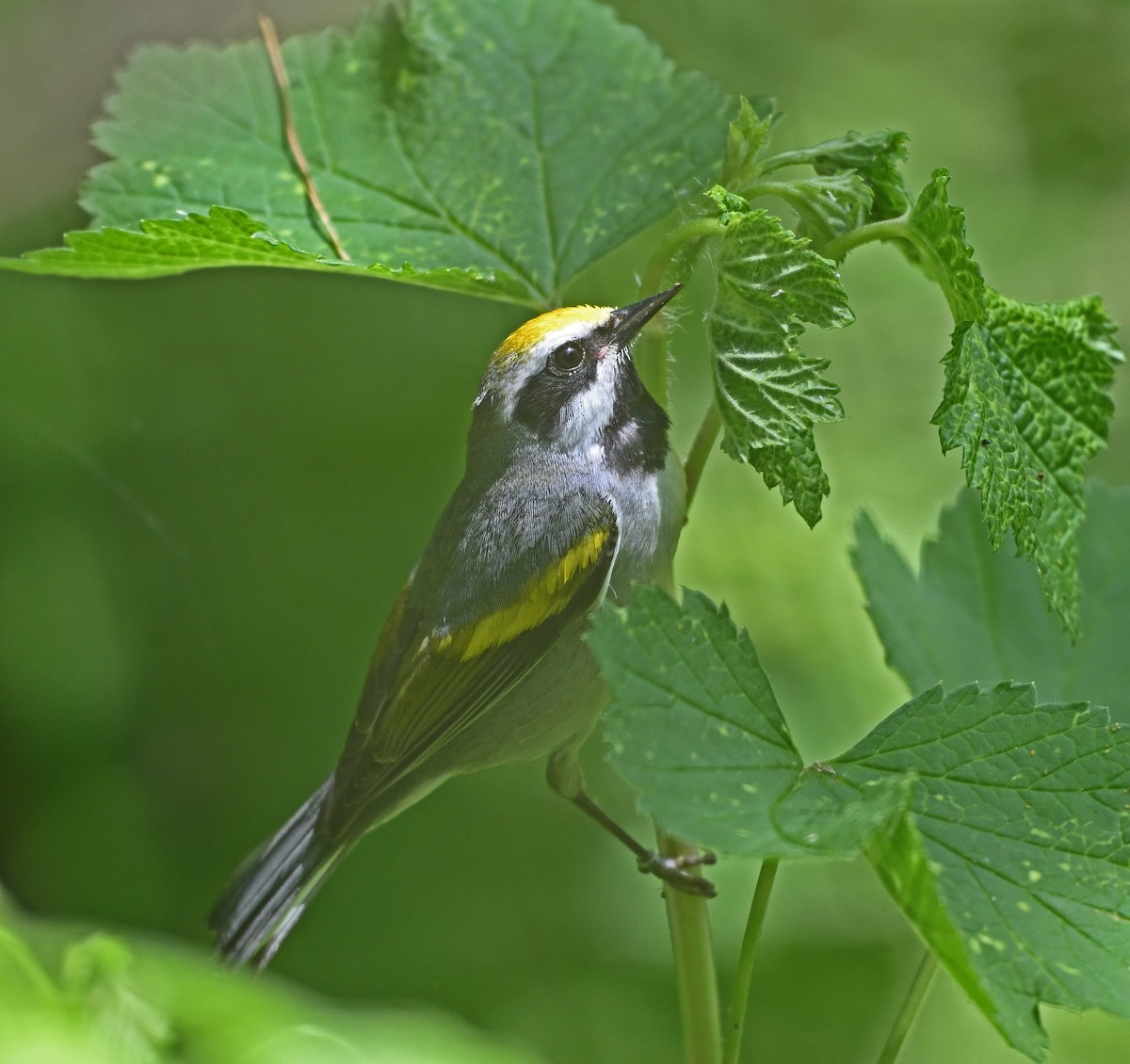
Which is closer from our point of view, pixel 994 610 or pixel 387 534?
pixel 994 610

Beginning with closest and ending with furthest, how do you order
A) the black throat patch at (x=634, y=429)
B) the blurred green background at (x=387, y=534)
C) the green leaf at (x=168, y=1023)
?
the green leaf at (x=168, y=1023) < the black throat patch at (x=634, y=429) < the blurred green background at (x=387, y=534)

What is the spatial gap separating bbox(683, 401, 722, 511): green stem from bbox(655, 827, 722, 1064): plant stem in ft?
1.03

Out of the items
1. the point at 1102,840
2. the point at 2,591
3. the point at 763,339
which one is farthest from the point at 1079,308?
the point at 2,591

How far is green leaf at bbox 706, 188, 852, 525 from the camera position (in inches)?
31.0

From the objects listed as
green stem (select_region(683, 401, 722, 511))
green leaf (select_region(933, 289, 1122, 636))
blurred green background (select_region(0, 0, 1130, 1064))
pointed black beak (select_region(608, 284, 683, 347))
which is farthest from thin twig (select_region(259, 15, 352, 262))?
green leaf (select_region(933, 289, 1122, 636))

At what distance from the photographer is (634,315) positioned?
997 mm

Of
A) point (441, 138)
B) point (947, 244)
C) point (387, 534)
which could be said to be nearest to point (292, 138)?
point (441, 138)

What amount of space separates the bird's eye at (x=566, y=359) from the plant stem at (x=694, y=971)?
47 cm

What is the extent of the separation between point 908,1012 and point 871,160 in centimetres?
71

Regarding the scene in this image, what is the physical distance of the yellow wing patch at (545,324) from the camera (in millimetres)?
1104

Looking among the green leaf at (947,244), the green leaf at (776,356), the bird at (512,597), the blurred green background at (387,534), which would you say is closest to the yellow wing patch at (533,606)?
the bird at (512,597)

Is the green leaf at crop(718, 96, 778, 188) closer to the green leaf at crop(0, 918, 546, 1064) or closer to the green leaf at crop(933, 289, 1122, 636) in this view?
the green leaf at crop(933, 289, 1122, 636)

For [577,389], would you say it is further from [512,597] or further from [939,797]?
[939,797]

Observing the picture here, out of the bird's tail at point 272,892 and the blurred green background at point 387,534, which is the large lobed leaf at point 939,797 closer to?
the bird's tail at point 272,892
